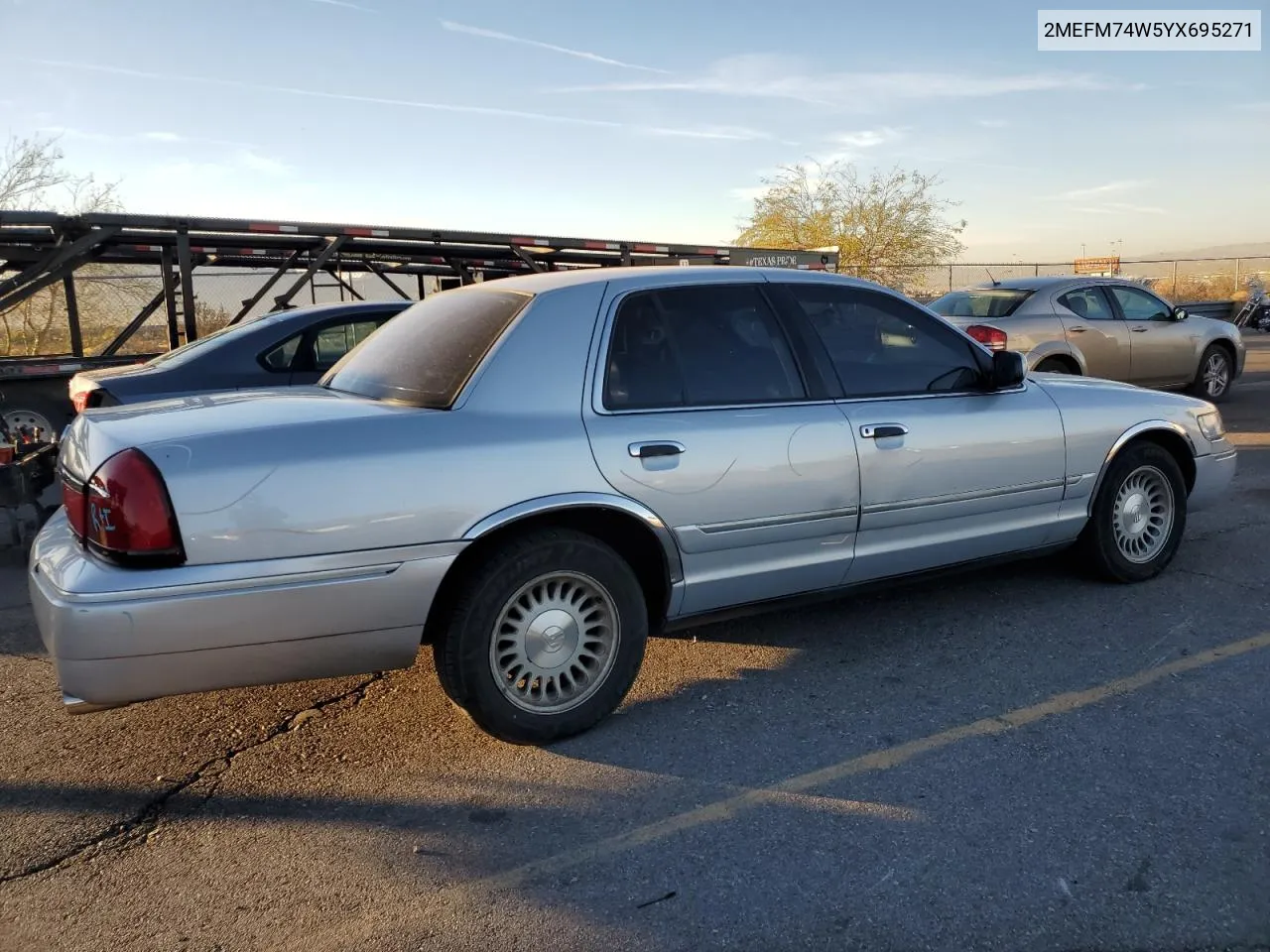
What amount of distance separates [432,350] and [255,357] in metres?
3.55

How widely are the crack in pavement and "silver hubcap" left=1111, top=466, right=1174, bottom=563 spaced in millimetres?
3735

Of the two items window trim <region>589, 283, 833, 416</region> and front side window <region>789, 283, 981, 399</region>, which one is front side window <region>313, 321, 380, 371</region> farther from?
front side window <region>789, 283, 981, 399</region>

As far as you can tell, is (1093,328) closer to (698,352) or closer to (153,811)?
(698,352)

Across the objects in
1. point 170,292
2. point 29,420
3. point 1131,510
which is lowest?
point 1131,510

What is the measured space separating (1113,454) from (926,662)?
5.10 feet

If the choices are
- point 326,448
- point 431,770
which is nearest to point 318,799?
point 431,770

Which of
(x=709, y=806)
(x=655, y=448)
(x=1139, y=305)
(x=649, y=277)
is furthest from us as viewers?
(x=1139, y=305)

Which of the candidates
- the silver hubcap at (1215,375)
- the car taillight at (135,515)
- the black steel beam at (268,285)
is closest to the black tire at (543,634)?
the car taillight at (135,515)

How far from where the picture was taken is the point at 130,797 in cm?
320

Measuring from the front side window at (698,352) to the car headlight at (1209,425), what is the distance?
8.54 ft

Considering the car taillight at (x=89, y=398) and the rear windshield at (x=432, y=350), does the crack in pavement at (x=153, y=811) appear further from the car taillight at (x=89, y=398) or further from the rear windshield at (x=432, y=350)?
the car taillight at (x=89, y=398)

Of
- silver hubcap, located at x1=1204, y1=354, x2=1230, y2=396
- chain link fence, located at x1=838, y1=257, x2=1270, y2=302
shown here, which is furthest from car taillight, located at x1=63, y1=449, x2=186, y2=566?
chain link fence, located at x1=838, y1=257, x2=1270, y2=302

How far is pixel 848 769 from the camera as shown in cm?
328

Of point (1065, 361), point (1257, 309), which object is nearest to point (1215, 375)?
point (1065, 361)
